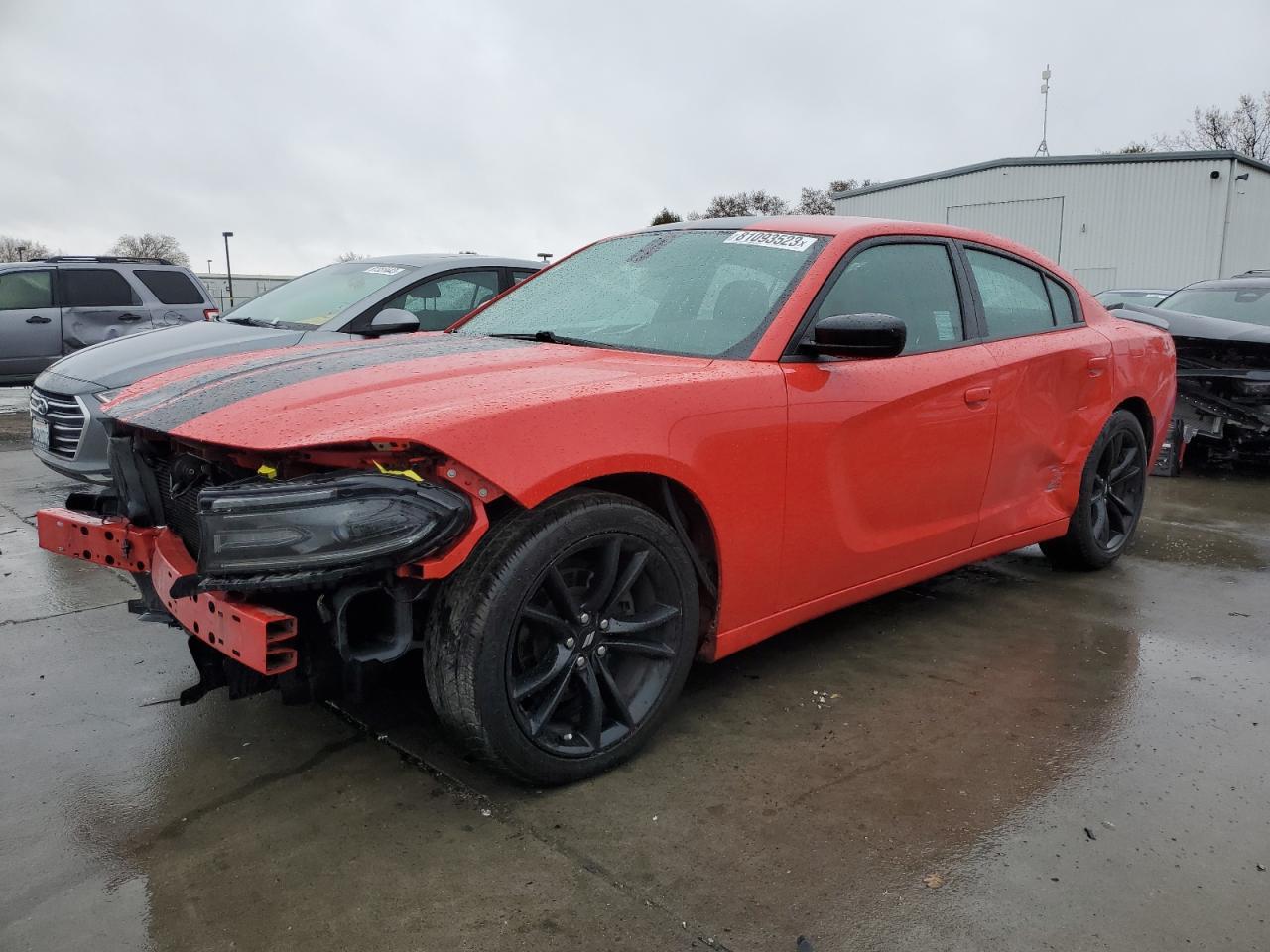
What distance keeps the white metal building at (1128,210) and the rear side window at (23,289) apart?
2199cm

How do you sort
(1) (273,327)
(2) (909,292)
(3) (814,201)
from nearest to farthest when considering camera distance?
1. (2) (909,292)
2. (1) (273,327)
3. (3) (814,201)

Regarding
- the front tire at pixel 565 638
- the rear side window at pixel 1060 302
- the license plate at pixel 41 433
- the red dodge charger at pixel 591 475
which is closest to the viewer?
the red dodge charger at pixel 591 475

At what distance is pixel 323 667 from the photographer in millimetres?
2354

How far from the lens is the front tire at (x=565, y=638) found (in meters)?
2.33

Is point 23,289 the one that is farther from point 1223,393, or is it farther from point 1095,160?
point 1095,160

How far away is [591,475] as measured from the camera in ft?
8.06

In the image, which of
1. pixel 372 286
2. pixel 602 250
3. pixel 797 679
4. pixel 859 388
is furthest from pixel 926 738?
pixel 372 286

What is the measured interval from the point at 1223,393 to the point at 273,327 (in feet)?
21.6

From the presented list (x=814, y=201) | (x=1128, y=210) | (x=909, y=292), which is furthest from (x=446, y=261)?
(x=814, y=201)

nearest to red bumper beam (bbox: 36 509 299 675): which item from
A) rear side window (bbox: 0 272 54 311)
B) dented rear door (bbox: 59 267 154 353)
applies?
dented rear door (bbox: 59 267 154 353)

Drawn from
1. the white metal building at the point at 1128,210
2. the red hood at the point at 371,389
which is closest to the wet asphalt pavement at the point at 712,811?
the red hood at the point at 371,389

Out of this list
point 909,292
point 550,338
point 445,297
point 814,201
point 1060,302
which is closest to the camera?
point 550,338

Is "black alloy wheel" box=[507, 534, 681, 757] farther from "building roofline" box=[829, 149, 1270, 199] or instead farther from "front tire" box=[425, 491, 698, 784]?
"building roofline" box=[829, 149, 1270, 199]

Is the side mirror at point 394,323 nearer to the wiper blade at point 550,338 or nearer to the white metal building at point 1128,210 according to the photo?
the wiper blade at point 550,338
